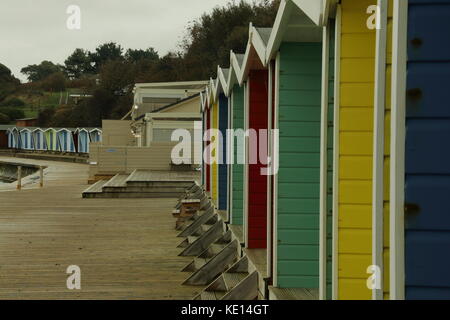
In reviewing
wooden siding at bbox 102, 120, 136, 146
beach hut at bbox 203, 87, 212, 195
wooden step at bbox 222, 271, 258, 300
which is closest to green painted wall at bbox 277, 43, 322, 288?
wooden step at bbox 222, 271, 258, 300

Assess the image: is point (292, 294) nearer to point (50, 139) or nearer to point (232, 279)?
point (232, 279)

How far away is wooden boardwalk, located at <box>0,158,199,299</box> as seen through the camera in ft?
28.1

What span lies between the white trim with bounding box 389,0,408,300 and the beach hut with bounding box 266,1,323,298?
348 centimetres

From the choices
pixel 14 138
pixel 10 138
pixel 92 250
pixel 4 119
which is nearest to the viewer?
pixel 92 250

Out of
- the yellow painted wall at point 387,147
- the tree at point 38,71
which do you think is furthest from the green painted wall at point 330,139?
the tree at point 38,71

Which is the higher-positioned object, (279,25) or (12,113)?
(12,113)

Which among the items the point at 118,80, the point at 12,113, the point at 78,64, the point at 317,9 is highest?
the point at 78,64

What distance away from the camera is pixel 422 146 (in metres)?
2.56

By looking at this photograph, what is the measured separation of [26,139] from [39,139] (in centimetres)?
366

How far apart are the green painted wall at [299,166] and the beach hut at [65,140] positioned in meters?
53.8

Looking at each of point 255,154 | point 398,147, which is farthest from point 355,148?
point 255,154

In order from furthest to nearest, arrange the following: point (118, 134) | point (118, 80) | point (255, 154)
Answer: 1. point (118, 80)
2. point (118, 134)
3. point (255, 154)

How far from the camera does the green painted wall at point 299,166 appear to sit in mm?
6125
